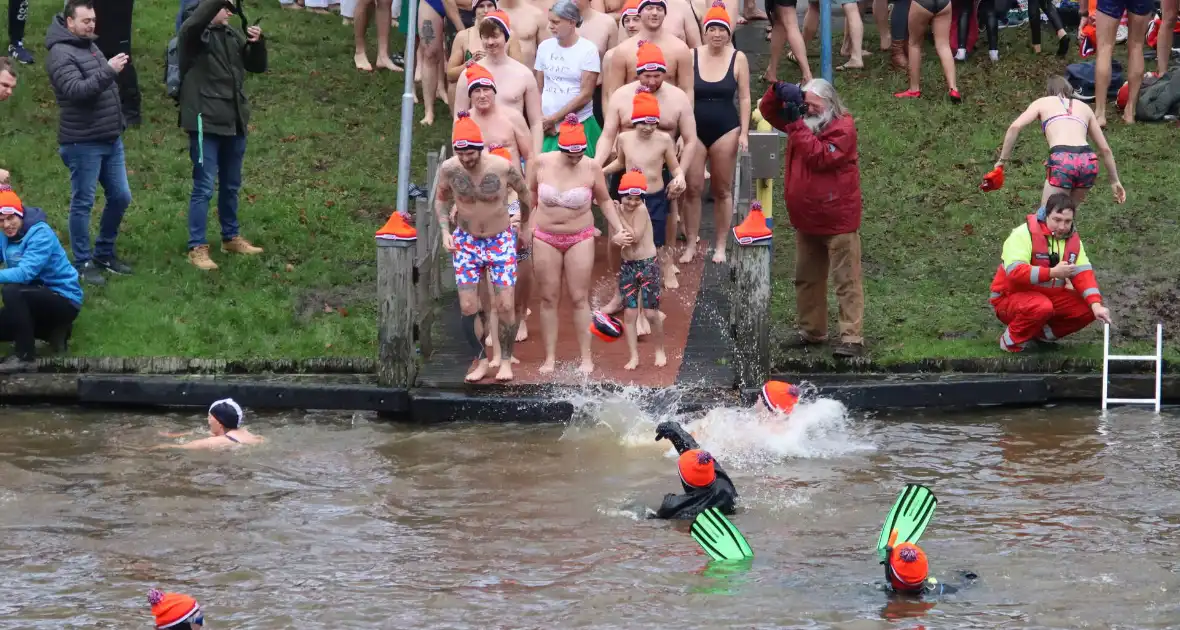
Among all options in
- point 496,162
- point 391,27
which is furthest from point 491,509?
point 391,27

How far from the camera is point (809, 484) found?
973cm

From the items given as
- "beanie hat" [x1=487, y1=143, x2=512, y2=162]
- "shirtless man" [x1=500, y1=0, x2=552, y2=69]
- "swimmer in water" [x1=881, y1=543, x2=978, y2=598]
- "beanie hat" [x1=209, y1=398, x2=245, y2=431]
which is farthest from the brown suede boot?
"swimmer in water" [x1=881, y1=543, x2=978, y2=598]

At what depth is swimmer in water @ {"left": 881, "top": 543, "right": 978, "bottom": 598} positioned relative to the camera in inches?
305

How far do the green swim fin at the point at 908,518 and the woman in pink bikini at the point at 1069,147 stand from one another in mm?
4462

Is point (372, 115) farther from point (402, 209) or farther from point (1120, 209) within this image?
point (1120, 209)

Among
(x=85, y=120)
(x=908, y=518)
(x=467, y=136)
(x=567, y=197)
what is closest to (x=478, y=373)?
(x=567, y=197)

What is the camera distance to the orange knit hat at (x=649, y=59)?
1175 centimetres

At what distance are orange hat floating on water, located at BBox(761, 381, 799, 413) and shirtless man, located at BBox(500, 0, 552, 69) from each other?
424 cm

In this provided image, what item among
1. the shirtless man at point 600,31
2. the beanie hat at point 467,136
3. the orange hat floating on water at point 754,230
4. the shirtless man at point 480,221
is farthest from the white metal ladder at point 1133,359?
the shirtless man at point 600,31

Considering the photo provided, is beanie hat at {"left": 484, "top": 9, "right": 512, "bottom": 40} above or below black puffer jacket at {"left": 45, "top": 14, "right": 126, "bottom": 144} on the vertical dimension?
above

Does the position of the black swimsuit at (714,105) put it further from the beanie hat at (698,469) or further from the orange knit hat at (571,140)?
the beanie hat at (698,469)

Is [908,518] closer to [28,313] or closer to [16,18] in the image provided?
[28,313]

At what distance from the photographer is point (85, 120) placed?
1227 centimetres

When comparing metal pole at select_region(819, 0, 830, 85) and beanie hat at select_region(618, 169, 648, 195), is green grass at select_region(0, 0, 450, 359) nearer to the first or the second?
beanie hat at select_region(618, 169, 648, 195)
